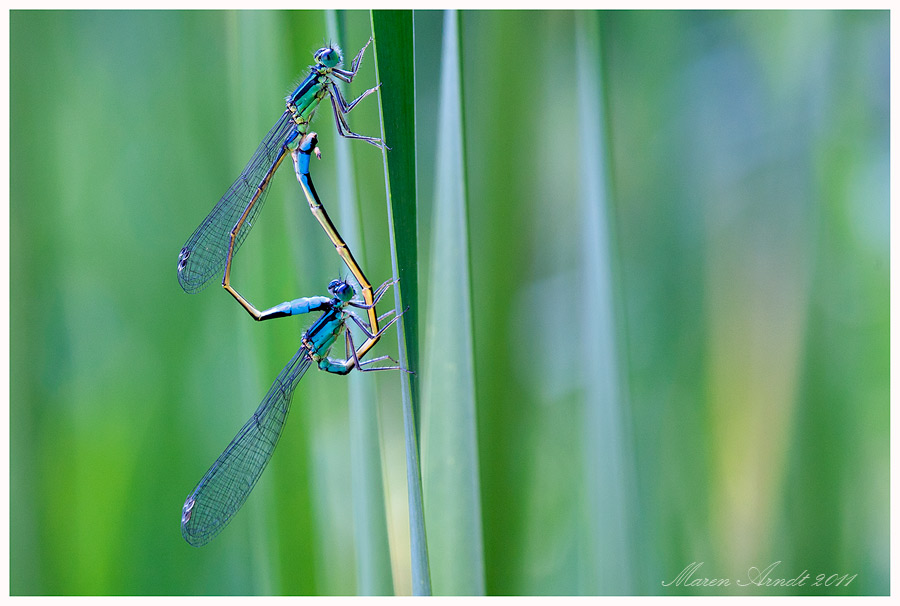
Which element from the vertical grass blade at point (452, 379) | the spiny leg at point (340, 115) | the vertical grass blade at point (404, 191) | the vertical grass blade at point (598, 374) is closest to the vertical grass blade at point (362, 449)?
the spiny leg at point (340, 115)

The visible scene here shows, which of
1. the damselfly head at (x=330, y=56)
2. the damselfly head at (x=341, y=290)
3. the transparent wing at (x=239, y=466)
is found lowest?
the transparent wing at (x=239, y=466)

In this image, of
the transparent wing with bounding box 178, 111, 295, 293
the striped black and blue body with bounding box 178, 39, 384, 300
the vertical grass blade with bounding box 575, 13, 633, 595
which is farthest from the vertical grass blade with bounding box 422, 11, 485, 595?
the transparent wing with bounding box 178, 111, 295, 293

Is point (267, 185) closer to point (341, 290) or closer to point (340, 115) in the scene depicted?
point (340, 115)

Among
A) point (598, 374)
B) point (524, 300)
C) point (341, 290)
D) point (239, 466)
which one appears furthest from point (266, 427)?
point (598, 374)

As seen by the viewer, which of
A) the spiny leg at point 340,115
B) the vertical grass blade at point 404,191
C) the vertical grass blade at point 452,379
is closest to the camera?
the vertical grass blade at point 404,191

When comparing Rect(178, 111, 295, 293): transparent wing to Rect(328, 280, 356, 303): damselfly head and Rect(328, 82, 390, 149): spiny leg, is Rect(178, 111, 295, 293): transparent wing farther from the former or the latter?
Rect(328, 280, 356, 303): damselfly head

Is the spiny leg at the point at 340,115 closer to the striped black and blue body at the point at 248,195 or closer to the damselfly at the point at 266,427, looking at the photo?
the striped black and blue body at the point at 248,195
